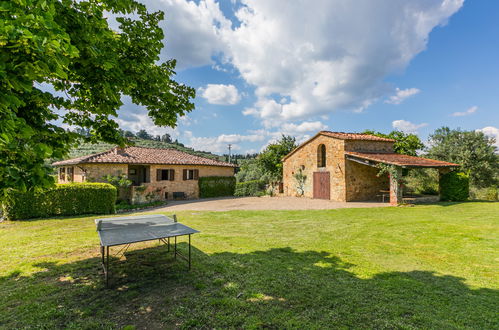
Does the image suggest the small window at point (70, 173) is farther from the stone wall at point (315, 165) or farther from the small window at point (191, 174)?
the stone wall at point (315, 165)

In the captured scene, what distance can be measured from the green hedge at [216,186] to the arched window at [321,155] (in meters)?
9.60

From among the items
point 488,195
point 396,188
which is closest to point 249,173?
point 396,188

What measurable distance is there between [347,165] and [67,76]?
1744 cm

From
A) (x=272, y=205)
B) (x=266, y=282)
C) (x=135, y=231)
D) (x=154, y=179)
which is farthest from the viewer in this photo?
(x=154, y=179)

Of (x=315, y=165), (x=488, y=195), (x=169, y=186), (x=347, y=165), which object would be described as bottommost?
(x=488, y=195)

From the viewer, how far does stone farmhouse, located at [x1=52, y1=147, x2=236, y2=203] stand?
59.5 ft

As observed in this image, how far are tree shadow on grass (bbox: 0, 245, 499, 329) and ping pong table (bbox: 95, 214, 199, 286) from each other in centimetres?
50

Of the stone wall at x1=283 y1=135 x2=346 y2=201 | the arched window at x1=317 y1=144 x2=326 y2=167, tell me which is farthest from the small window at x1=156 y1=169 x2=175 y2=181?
the arched window at x1=317 y1=144 x2=326 y2=167

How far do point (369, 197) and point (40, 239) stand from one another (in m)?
19.2

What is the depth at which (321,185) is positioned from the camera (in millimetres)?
19344

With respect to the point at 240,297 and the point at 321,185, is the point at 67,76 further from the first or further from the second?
the point at 321,185

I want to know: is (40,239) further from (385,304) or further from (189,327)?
(385,304)

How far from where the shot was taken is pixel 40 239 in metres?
7.49

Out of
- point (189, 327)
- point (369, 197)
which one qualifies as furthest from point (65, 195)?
point (369, 197)
